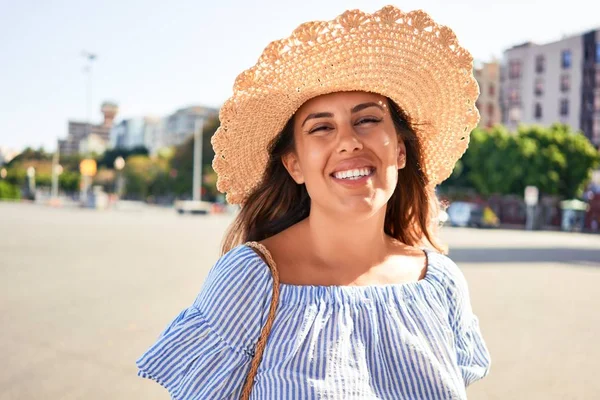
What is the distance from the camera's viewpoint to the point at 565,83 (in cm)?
6056

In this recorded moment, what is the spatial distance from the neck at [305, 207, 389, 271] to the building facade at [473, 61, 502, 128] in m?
71.7

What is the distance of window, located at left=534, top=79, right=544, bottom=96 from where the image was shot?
2450 inches

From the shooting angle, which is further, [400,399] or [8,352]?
[8,352]

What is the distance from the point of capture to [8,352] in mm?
4633

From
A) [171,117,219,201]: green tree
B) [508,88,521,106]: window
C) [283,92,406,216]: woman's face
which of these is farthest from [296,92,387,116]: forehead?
[508,88,521,106]: window

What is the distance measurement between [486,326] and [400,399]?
4.58m

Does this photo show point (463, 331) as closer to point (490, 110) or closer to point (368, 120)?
point (368, 120)

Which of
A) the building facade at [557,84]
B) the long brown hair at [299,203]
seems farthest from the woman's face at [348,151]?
the building facade at [557,84]

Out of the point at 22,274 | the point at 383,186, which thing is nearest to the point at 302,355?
the point at 383,186

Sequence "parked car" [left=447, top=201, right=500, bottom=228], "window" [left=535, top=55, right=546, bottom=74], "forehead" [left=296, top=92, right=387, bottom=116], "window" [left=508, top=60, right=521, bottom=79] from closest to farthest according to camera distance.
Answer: "forehead" [left=296, top=92, right=387, bottom=116], "parked car" [left=447, top=201, right=500, bottom=228], "window" [left=535, top=55, right=546, bottom=74], "window" [left=508, top=60, right=521, bottom=79]

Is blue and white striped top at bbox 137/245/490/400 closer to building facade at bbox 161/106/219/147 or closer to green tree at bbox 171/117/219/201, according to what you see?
green tree at bbox 171/117/219/201

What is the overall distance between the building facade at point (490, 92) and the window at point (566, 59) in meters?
10.1

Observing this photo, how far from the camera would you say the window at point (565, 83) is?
198ft

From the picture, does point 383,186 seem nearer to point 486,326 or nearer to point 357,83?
point 357,83
